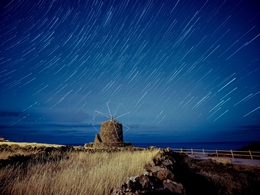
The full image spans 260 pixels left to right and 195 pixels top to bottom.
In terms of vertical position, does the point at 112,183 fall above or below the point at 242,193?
above

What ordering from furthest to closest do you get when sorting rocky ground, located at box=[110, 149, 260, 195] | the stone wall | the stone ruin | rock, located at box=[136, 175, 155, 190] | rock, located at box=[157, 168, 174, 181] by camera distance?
the stone wall, the stone ruin, rock, located at box=[157, 168, 174, 181], rock, located at box=[136, 175, 155, 190], rocky ground, located at box=[110, 149, 260, 195]

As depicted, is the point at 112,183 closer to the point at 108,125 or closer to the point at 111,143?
the point at 111,143

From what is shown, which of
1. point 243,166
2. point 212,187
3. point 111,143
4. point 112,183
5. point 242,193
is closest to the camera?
point 112,183

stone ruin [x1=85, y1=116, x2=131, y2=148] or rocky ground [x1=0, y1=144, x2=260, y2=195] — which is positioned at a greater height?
stone ruin [x1=85, y1=116, x2=131, y2=148]

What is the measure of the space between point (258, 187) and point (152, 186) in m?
6.09

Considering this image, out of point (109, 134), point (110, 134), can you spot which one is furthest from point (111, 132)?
point (109, 134)

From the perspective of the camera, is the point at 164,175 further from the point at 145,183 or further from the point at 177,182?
the point at 145,183

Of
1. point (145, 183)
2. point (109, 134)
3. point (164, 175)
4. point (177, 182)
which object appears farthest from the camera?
point (109, 134)

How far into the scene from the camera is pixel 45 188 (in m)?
3.70

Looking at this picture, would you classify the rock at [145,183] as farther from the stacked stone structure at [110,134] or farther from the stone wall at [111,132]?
the stone wall at [111,132]

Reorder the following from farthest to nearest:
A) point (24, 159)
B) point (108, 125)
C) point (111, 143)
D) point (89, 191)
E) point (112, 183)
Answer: point (108, 125), point (111, 143), point (24, 159), point (112, 183), point (89, 191)

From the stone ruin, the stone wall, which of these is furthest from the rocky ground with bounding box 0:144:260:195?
the stone wall

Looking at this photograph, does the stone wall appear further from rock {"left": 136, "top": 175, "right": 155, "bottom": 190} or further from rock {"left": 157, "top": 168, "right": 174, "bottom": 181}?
rock {"left": 136, "top": 175, "right": 155, "bottom": 190}

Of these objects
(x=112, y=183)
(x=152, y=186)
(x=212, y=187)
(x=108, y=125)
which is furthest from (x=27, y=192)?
(x=108, y=125)
